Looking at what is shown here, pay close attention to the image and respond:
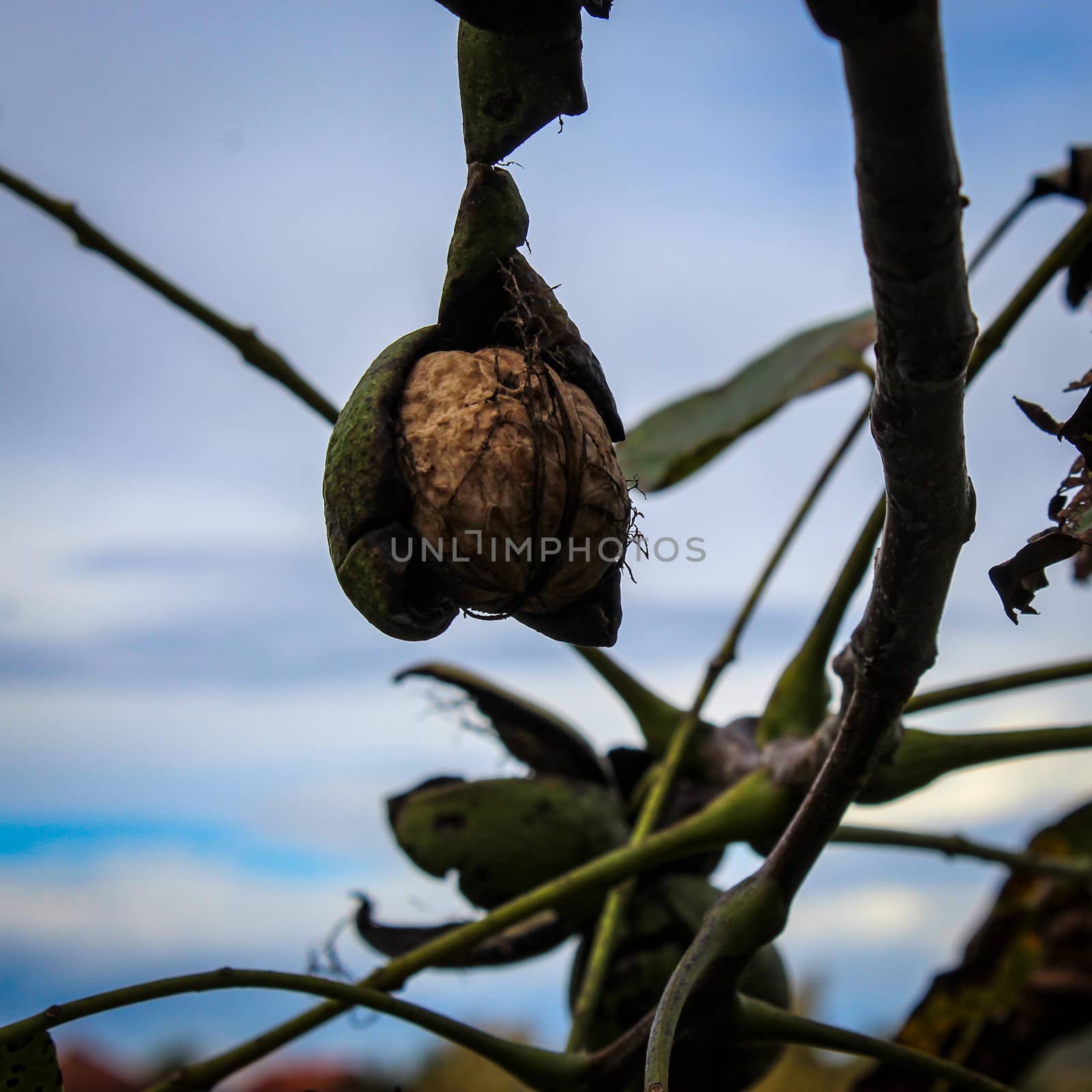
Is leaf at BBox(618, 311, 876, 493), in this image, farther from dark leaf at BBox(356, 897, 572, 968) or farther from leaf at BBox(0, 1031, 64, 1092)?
leaf at BBox(0, 1031, 64, 1092)

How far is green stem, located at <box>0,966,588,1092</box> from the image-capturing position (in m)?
0.88

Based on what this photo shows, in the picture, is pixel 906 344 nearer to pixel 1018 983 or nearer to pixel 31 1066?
pixel 31 1066

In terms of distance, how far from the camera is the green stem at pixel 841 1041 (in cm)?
97

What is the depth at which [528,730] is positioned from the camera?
1.54 metres

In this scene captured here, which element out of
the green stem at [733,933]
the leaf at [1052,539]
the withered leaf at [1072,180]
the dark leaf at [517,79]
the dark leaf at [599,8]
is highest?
the withered leaf at [1072,180]

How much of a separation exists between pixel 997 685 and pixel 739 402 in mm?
633

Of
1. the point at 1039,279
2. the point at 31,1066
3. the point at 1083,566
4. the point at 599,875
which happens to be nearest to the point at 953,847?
the point at 1083,566

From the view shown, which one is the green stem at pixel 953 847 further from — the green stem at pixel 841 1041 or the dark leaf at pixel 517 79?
the dark leaf at pixel 517 79

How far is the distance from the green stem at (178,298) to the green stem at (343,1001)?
1.85 ft

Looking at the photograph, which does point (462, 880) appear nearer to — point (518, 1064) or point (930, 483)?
point (518, 1064)

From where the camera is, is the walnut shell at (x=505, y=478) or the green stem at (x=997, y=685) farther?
the green stem at (x=997, y=685)

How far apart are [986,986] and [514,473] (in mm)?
1192

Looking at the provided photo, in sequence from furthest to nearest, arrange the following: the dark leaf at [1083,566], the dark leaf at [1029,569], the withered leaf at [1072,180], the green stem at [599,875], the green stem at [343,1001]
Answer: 1. the withered leaf at [1072,180]
2. the dark leaf at [1083,566]
3. the green stem at [599,875]
4. the green stem at [343,1001]
5. the dark leaf at [1029,569]

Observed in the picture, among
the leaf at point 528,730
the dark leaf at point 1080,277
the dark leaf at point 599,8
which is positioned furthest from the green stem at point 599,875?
the dark leaf at point 599,8
